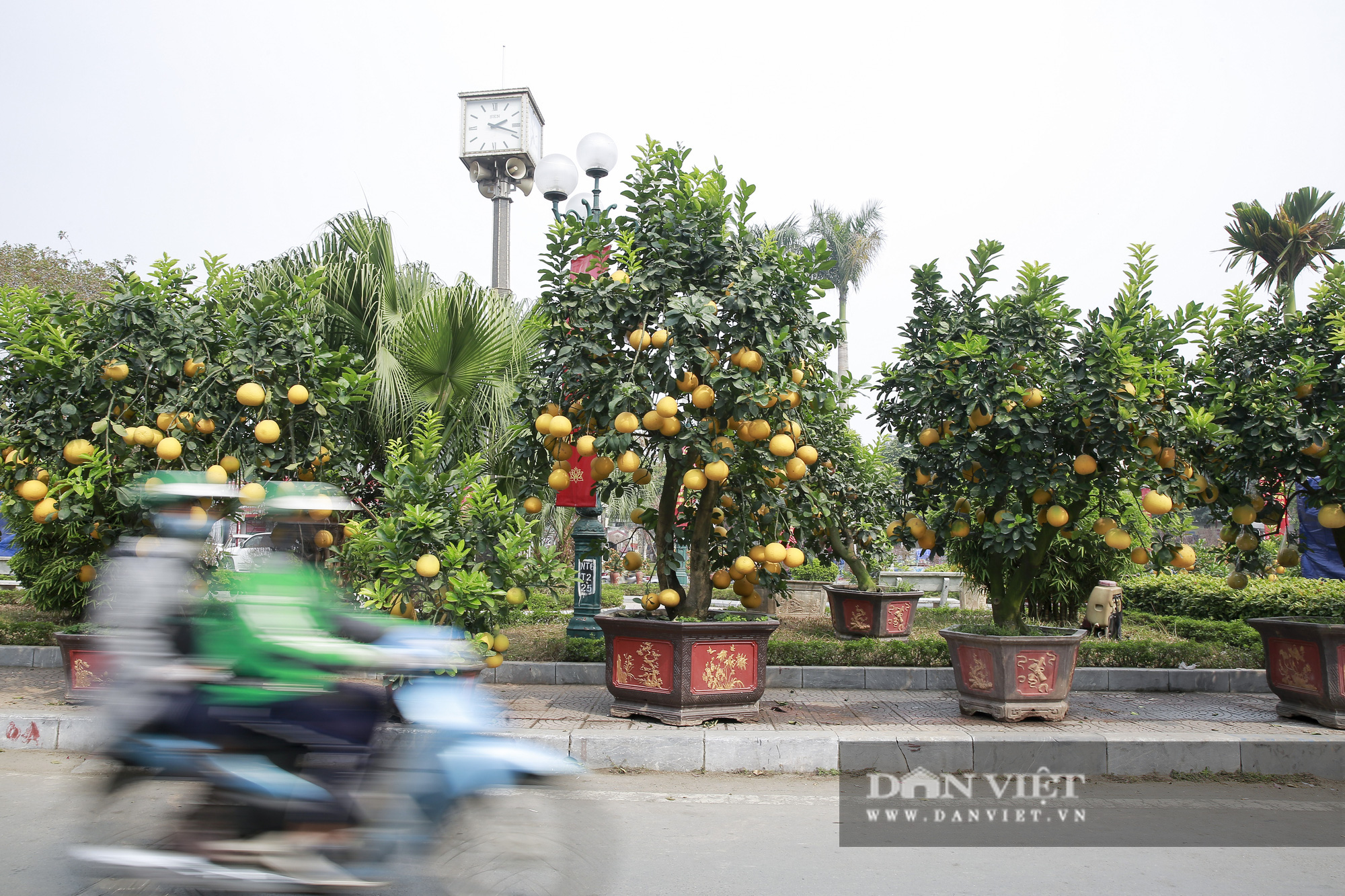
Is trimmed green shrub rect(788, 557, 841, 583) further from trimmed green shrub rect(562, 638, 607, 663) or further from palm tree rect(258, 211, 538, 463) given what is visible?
palm tree rect(258, 211, 538, 463)

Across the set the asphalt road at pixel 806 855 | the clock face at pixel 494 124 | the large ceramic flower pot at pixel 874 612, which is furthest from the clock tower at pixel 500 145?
the asphalt road at pixel 806 855

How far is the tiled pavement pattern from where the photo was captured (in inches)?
235

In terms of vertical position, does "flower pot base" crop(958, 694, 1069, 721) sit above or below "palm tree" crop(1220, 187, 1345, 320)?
below

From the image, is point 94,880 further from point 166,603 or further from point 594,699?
point 594,699

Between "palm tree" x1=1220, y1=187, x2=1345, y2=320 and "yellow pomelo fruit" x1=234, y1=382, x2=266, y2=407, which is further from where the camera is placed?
"palm tree" x1=1220, y1=187, x2=1345, y2=320

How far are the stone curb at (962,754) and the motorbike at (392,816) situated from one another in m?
2.91

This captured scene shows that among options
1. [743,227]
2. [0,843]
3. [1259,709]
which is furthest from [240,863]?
[1259,709]

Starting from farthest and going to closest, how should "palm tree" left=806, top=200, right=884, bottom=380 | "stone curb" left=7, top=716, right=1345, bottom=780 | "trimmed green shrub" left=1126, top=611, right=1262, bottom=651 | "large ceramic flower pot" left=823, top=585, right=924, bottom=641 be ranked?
"palm tree" left=806, top=200, right=884, bottom=380 < "large ceramic flower pot" left=823, top=585, right=924, bottom=641 < "trimmed green shrub" left=1126, top=611, right=1262, bottom=651 < "stone curb" left=7, top=716, right=1345, bottom=780

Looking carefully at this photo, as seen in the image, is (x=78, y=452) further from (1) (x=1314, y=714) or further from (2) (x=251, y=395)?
(1) (x=1314, y=714)

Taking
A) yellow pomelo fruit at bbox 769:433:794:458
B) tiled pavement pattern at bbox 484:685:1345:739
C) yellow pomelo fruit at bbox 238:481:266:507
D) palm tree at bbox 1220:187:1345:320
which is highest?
palm tree at bbox 1220:187:1345:320

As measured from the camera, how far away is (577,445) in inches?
231

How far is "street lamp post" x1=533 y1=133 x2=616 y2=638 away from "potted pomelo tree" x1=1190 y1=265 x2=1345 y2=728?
517cm

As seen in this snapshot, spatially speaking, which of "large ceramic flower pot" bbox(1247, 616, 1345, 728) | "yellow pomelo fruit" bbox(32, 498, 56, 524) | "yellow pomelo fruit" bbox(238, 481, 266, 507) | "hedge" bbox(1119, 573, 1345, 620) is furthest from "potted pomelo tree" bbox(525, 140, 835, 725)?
"hedge" bbox(1119, 573, 1345, 620)

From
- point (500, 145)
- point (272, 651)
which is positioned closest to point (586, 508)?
point (272, 651)
